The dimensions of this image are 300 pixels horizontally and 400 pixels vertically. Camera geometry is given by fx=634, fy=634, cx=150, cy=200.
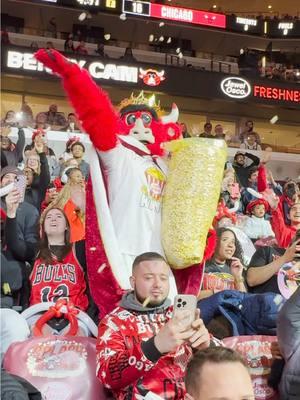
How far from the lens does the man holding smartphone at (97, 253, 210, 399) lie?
5.36 ft

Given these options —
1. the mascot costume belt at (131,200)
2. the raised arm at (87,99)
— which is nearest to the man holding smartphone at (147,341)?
the mascot costume belt at (131,200)

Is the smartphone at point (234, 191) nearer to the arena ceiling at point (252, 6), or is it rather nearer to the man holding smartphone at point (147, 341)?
the man holding smartphone at point (147, 341)

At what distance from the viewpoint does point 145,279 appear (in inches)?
80.2

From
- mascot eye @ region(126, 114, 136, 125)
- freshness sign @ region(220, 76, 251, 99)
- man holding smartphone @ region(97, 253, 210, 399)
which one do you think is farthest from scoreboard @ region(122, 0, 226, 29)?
man holding smartphone @ region(97, 253, 210, 399)

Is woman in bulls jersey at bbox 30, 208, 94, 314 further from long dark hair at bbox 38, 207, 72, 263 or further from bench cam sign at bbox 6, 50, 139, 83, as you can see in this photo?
bench cam sign at bbox 6, 50, 139, 83

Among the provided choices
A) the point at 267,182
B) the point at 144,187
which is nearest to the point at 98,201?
the point at 144,187

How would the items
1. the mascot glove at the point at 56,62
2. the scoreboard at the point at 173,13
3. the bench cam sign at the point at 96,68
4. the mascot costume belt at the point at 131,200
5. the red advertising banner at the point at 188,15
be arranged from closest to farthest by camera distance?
the mascot glove at the point at 56,62
the mascot costume belt at the point at 131,200
the bench cam sign at the point at 96,68
the scoreboard at the point at 173,13
the red advertising banner at the point at 188,15

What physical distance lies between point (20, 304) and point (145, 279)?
96 cm

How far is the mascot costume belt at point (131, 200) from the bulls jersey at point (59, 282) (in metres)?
0.18

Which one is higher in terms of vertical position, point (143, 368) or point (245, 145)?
point (245, 145)

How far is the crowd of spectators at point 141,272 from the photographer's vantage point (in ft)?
5.40

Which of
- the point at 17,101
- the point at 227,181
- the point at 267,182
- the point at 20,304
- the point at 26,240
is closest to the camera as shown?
the point at 20,304

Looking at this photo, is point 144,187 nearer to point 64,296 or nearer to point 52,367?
point 64,296

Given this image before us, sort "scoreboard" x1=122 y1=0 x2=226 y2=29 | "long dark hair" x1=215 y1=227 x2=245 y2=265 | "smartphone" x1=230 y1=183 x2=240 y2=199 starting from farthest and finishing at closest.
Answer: "scoreboard" x1=122 y1=0 x2=226 y2=29, "smartphone" x1=230 y1=183 x2=240 y2=199, "long dark hair" x1=215 y1=227 x2=245 y2=265
